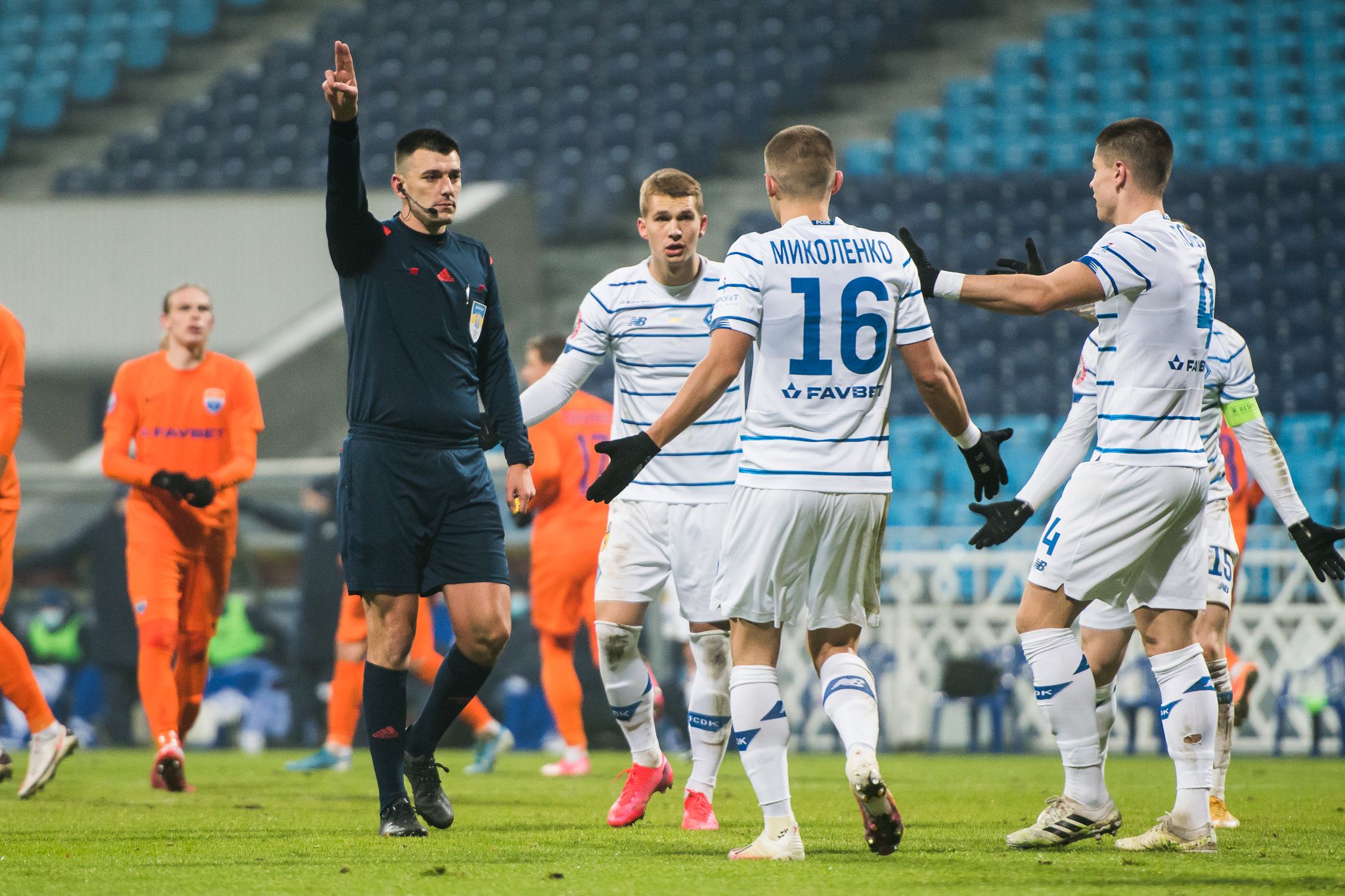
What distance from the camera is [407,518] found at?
5.04 meters

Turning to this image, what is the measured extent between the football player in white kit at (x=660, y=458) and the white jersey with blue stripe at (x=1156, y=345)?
58.2 inches

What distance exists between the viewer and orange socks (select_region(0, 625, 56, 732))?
21.9ft

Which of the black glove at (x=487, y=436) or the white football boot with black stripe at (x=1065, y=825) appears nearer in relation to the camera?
the white football boot with black stripe at (x=1065, y=825)

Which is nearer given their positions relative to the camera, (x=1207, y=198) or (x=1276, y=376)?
(x=1276, y=376)

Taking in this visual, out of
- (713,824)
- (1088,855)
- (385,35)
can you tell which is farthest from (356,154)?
(385,35)

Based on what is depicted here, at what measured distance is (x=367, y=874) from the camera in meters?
4.18

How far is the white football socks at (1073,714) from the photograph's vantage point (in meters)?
4.79

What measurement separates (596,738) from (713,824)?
17.8 feet

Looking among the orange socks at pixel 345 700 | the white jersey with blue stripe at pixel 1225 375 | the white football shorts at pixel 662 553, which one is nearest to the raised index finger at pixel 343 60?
the white football shorts at pixel 662 553

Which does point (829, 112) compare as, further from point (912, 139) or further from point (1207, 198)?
point (1207, 198)

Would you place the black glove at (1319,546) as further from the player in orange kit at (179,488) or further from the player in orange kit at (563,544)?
the player in orange kit at (179,488)

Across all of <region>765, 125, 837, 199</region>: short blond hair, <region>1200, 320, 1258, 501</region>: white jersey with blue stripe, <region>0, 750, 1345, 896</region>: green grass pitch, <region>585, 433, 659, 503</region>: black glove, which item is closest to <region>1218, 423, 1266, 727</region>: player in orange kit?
<region>0, 750, 1345, 896</region>: green grass pitch

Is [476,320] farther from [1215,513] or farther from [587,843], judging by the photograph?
[1215,513]

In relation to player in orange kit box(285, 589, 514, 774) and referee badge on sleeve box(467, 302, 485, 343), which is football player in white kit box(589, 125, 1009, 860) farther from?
player in orange kit box(285, 589, 514, 774)
